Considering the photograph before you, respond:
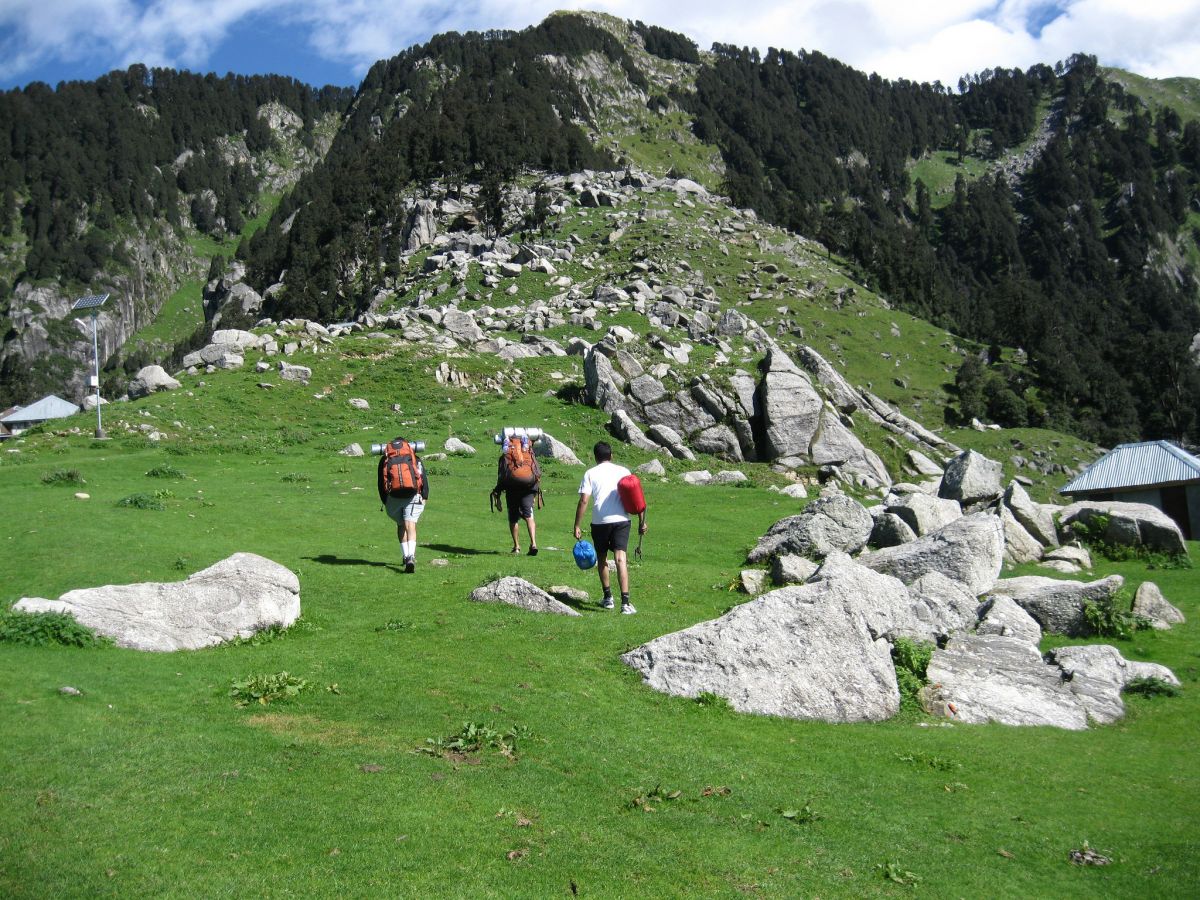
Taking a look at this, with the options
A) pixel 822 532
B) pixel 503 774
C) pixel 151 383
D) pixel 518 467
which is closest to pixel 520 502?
pixel 518 467

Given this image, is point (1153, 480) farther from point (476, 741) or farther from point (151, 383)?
point (151, 383)

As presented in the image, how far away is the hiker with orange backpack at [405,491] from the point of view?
18.2 metres

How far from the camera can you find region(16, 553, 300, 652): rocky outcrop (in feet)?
40.4

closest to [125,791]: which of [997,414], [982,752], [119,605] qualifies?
[119,605]

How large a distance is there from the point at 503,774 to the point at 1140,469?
A: 4334 cm

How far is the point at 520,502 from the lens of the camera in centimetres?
2056

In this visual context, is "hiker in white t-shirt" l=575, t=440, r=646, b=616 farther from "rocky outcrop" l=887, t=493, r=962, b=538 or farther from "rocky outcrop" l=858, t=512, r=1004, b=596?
"rocky outcrop" l=887, t=493, r=962, b=538

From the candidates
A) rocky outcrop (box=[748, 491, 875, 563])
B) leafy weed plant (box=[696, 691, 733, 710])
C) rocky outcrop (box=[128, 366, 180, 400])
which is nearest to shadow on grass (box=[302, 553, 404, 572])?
leafy weed plant (box=[696, 691, 733, 710])

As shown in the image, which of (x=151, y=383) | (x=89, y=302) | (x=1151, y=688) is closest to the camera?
(x=1151, y=688)

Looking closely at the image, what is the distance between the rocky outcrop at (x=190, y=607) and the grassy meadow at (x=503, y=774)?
435mm

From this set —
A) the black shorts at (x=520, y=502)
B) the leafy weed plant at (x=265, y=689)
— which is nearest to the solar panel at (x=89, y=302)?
the black shorts at (x=520, y=502)

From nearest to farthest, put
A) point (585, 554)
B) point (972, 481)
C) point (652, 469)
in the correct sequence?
point (585, 554)
point (972, 481)
point (652, 469)

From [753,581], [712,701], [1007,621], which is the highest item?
[753,581]

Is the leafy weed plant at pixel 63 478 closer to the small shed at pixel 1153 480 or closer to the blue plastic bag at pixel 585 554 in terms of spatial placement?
the blue plastic bag at pixel 585 554
